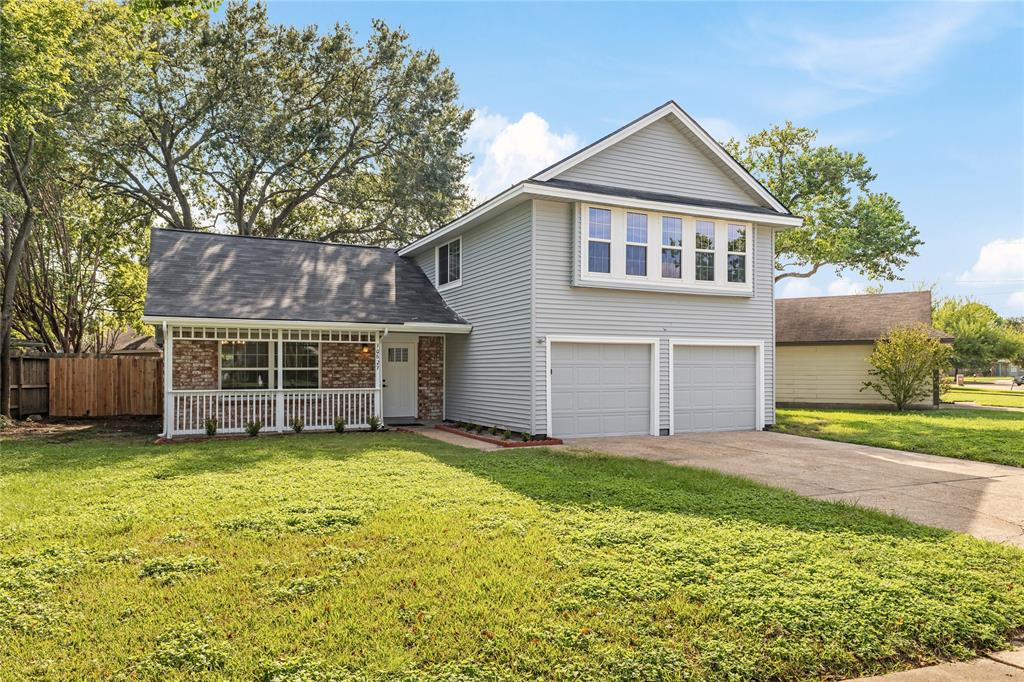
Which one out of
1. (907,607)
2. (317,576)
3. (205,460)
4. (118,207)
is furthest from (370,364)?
(118,207)

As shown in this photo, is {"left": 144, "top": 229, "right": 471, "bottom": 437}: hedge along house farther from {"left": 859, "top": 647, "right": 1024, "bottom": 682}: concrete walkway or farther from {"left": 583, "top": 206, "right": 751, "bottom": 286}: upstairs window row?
{"left": 859, "top": 647, "right": 1024, "bottom": 682}: concrete walkway

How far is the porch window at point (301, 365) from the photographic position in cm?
Answer: 1542

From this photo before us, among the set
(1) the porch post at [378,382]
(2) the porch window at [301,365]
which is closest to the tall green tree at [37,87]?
(2) the porch window at [301,365]

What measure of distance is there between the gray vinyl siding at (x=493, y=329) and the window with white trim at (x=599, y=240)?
1.32 m

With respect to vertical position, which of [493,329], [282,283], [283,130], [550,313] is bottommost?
[493,329]

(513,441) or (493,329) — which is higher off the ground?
(493,329)

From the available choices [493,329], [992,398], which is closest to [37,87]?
[493,329]

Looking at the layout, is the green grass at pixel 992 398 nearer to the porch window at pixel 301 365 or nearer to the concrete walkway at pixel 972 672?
the porch window at pixel 301 365

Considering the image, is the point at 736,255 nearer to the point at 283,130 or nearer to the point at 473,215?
the point at 473,215

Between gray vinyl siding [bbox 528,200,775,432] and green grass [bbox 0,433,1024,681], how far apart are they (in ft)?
18.6

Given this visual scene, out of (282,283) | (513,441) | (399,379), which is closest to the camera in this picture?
(513,441)

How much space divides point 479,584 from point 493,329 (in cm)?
1026

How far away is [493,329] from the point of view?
14.7m

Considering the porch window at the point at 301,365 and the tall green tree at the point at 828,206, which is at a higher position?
the tall green tree at the point at 828,206
